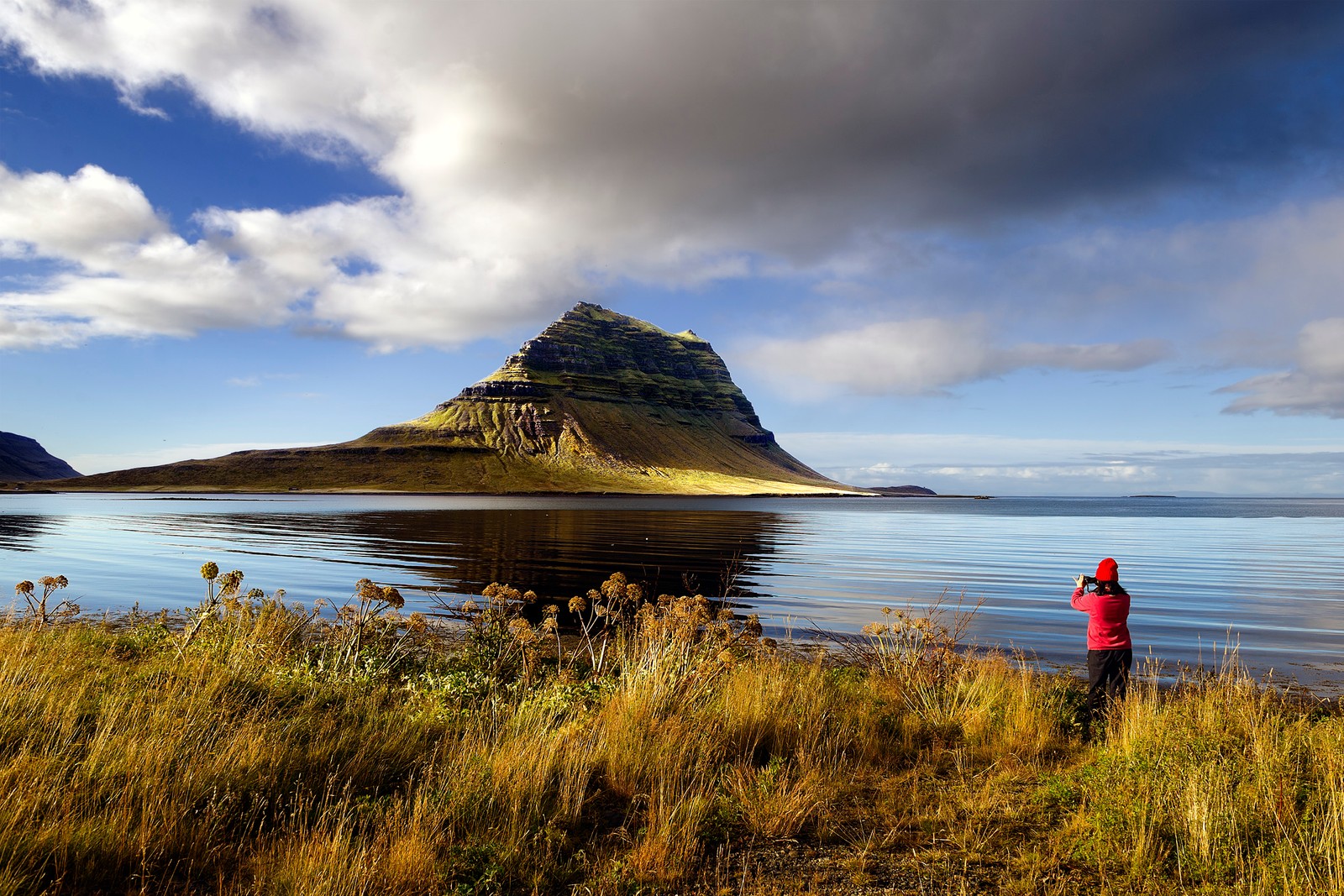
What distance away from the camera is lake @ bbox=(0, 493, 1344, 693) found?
18219 millimetres

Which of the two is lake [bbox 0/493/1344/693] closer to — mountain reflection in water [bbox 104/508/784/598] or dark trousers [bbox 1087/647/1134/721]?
mountain reflection in water [bbox 104/508/784/598]

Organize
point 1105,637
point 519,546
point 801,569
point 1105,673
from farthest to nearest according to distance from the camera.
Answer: point 519,546, point 801,569, point 1105,637, point 1105,673

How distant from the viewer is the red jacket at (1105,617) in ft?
31.3

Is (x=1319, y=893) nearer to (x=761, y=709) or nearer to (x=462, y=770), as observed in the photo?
(x=761, y=709)

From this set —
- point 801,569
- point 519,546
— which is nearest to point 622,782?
point 801,569

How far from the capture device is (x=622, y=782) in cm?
655

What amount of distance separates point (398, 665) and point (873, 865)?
756cm

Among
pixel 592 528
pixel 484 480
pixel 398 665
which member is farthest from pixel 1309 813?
pixel 484 480

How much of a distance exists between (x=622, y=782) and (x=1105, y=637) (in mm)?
7204

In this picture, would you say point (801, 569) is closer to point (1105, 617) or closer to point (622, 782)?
point (1105, 617)

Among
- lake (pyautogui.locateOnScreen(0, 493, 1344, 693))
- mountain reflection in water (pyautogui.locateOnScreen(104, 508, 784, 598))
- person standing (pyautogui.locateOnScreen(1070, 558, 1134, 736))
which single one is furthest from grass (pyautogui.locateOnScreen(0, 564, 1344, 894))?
lake (pyautogui.locateOnScreen(0, 493, 1344, 693))

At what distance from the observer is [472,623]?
1076 centimetres

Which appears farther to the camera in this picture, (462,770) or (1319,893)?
(462,770)

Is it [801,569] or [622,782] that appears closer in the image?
[622,782]
